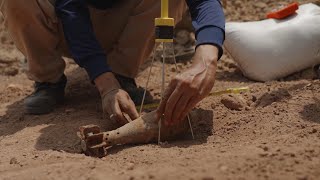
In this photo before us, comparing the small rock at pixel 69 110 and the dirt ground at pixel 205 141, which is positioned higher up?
the dirt ground at pixel 205 141

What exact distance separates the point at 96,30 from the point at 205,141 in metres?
1.14

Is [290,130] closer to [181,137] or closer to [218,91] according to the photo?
[181,137]

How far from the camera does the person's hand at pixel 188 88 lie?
2.12 metres

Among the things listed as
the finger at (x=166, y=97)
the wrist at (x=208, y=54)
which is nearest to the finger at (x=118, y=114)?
the finger at (x=166, y=97)

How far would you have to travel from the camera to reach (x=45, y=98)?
9.86 feet

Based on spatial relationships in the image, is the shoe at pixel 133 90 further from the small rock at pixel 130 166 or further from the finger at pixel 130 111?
the small rock at pixel 130 166

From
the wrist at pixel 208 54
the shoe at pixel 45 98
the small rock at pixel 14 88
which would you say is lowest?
the small rock at pixel 14 88

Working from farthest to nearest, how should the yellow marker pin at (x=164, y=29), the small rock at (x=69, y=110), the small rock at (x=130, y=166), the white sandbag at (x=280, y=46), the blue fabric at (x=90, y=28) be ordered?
the white sandbag at (x=280, y=46)
the small rock at (x=69, y=110)
the blue fabric at (x=90, y=28)
the yellow marker pin at (x=164, y=29)
the small rock at (x=130, y=166)

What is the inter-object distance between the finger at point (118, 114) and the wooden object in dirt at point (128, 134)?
0.09 meters

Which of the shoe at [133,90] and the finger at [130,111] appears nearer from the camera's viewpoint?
the finger at [130,111]

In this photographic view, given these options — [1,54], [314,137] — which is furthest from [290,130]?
[1,54]

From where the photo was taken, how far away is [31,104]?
298 centimetres

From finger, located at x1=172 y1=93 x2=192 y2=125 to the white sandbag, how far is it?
1233 millimetres

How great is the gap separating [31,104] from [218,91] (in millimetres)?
1076
